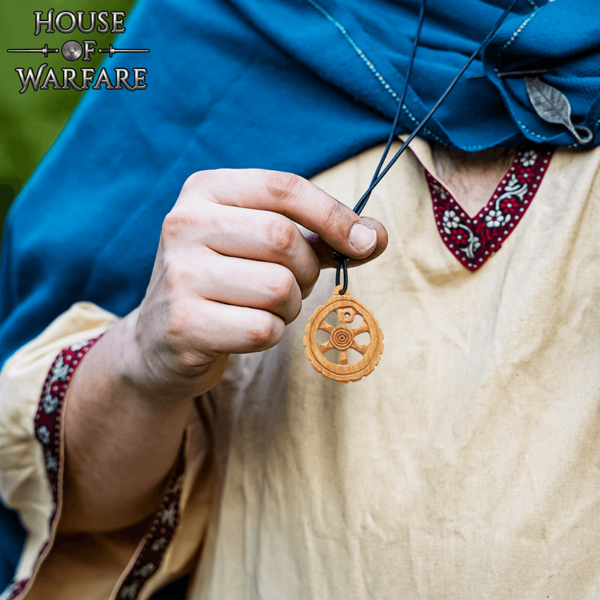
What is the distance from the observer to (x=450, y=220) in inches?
37.5

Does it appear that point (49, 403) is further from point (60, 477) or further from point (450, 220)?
point (450, 220)

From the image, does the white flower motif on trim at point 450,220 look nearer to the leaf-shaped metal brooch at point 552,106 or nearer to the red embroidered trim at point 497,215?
the red embroidered trim at point 497,215

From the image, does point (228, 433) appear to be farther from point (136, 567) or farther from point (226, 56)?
point (226, 56)

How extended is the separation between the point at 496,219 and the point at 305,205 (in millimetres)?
351

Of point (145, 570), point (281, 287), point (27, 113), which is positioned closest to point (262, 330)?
point (281, 287)

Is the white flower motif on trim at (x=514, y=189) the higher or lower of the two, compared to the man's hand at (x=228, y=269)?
higher

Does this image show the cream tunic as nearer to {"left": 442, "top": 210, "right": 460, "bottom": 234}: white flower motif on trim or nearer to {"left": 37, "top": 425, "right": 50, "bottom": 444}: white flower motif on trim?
{"left": 442, "top": 210, "right": 460, "bottom": 234}: white flower motif on trim

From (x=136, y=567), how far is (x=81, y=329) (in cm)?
49

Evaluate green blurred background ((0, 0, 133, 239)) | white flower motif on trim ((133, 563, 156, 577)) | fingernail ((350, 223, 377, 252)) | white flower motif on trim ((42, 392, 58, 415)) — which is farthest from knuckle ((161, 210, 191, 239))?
green blurred background ((0, 0, 133, 239))

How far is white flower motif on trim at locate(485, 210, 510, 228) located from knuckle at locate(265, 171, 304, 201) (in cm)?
34

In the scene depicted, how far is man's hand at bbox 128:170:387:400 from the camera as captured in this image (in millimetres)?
756

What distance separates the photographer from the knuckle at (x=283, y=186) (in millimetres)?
771

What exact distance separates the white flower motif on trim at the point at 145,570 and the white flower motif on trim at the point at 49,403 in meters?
0.35

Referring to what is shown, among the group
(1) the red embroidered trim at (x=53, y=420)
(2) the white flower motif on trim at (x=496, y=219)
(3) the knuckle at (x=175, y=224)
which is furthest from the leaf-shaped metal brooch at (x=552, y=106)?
(1) the red embroidered trim at (x=53, y=420)
